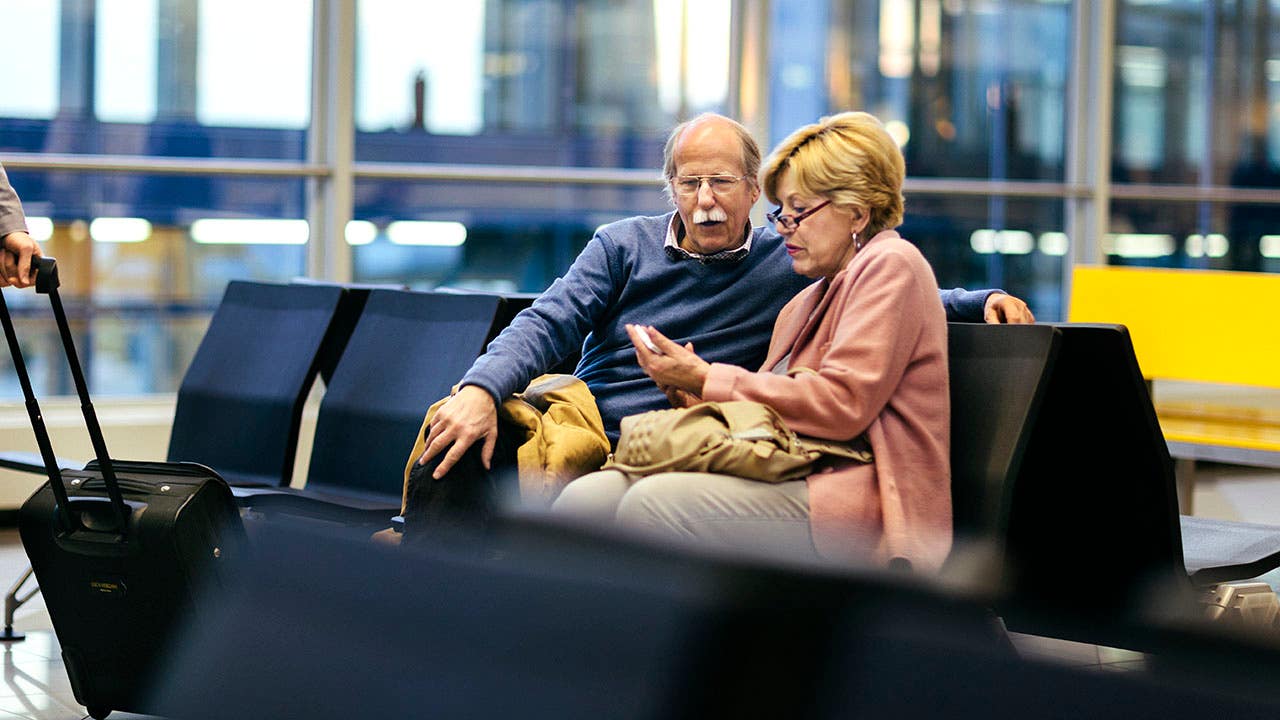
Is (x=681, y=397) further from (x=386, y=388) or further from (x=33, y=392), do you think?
(x=386, y=388)

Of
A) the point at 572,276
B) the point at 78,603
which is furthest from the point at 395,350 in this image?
the point at 78,603

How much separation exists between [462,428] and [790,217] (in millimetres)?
552

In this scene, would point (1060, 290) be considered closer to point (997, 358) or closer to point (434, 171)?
point (434, 171)

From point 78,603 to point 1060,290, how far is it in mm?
6158

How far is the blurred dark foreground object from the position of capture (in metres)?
0.24

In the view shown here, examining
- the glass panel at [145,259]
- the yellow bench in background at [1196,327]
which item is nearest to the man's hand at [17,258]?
the yellow bench in background at [1196,327]

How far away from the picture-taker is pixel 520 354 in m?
2.42

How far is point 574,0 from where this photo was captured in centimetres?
691

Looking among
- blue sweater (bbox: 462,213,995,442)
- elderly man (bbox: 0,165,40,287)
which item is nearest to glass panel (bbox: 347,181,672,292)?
blue sweater (bbox: 462,213,995,442)

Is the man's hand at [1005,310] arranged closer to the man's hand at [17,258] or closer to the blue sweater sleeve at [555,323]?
the blue sweater sleeve at [555,323]

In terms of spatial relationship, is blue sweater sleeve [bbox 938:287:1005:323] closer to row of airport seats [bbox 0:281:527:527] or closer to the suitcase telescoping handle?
row of airport seats [bbox 0:281:527:527]

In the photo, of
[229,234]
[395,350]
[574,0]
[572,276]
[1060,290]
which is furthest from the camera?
[1060,290]

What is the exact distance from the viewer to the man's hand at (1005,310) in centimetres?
224

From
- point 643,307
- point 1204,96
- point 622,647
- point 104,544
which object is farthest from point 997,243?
point 622,647
